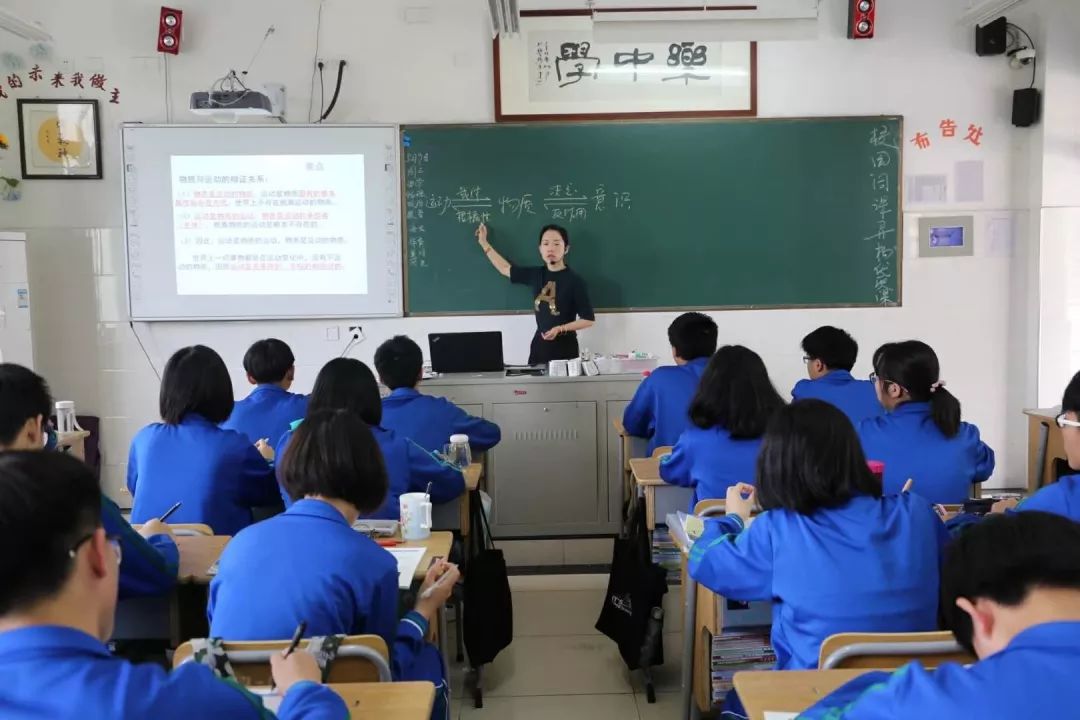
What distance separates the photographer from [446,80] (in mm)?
5461

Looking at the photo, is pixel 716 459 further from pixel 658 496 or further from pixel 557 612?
pixel 557 612

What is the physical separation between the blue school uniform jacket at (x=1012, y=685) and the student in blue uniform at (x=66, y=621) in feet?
2.66

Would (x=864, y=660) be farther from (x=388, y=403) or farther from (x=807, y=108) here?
(x=807, y=108)

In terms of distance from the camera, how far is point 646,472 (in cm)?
315

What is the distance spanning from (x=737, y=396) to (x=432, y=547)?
1116mm

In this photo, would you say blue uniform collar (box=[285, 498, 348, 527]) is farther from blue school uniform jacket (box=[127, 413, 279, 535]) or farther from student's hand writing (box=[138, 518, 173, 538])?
blue school uniform jacket (box=[127, 413, 279, 535])

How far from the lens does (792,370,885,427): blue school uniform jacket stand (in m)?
3.58

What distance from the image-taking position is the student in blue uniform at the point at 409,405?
3262mm

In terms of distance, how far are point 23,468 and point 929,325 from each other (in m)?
5.72

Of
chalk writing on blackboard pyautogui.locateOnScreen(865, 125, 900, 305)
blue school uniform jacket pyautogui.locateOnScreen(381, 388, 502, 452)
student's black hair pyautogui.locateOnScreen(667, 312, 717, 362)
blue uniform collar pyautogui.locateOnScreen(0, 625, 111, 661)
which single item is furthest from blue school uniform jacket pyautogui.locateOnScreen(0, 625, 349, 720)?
chalk writing on blackboard pyautogui.locateOnScreen(865, 125, 900, 305)

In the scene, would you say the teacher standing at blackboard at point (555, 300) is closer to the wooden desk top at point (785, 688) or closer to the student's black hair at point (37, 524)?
the wooden desk top at point (785, 688)

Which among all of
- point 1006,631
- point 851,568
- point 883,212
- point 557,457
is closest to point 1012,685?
point 1006,631

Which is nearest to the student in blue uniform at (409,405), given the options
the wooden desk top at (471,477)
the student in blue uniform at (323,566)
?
the wooden desk top at (471,477)

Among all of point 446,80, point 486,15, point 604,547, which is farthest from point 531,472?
point 486,15
